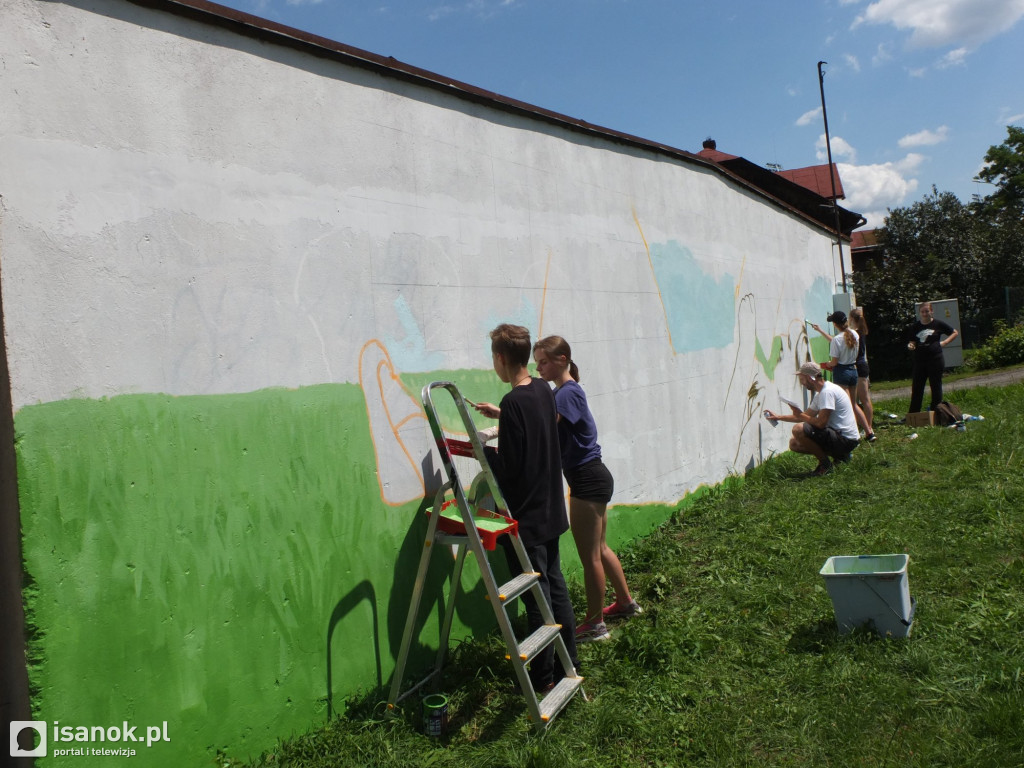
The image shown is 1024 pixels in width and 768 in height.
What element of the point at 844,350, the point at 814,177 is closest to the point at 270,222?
the point at 844,350

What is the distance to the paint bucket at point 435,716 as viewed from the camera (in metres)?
3.26

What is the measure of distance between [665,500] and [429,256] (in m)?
3.21

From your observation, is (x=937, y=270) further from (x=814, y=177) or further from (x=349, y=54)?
(x=349, y=54)

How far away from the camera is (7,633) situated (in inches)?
98.9

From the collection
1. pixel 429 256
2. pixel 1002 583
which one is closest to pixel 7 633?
pixel 429 256

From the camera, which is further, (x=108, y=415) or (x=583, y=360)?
(x=583, y=360)

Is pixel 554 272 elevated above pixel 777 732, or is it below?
above

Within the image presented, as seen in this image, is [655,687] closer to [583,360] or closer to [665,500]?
[583,360]

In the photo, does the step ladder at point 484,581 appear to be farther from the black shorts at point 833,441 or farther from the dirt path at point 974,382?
the dirt path at point 974,382

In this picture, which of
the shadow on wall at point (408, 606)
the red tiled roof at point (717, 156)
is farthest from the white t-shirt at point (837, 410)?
the red tiled roof at point (717, 156)

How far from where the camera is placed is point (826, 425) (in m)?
Answer: 7.48

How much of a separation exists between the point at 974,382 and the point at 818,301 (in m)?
7.31

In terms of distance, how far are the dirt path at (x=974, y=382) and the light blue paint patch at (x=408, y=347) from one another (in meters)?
13.2

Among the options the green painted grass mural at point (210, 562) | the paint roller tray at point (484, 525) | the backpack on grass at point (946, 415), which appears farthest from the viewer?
the backpack on grass at point (946, 415)
